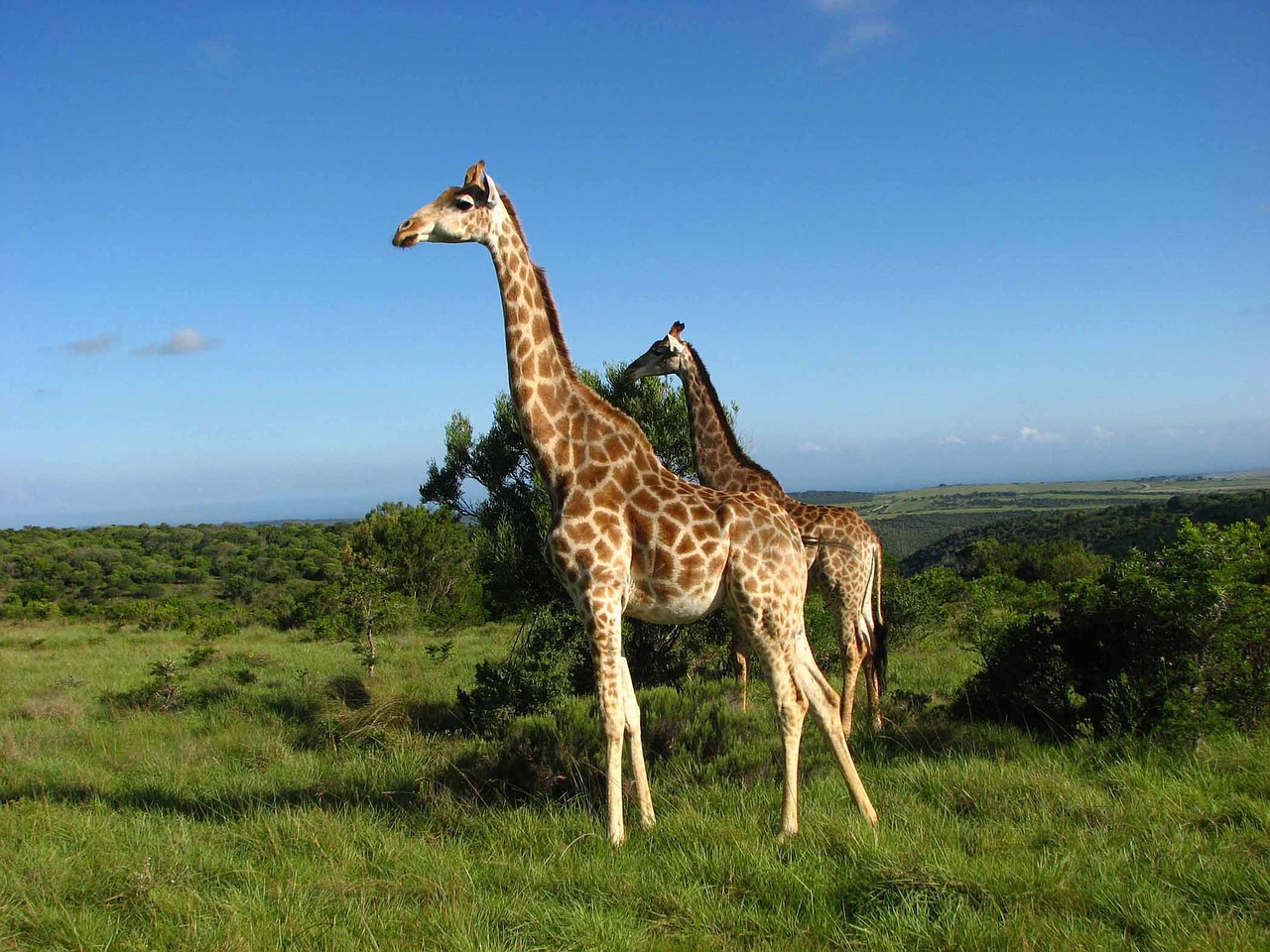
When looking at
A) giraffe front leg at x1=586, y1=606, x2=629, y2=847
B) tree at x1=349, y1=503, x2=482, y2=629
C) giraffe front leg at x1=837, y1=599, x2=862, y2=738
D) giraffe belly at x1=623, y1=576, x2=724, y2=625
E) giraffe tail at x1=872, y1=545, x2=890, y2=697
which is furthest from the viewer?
tree at x1=349, y1=503, x2=482, y2=629

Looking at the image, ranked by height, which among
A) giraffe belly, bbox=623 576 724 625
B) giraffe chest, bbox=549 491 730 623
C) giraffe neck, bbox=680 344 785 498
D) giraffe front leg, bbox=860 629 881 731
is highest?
giraffe neck, bbox=680 344 785 498

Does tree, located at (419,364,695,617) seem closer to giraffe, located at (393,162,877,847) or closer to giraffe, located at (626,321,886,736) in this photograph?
giraffe, located at (626,321,886,736)

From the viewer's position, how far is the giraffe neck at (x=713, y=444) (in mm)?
8727

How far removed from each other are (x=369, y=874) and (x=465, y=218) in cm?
A: 427

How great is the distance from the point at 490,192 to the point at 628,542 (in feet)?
8.82

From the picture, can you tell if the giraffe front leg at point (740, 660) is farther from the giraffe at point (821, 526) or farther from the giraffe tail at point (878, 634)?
the giraffe tail at point (878, 634)

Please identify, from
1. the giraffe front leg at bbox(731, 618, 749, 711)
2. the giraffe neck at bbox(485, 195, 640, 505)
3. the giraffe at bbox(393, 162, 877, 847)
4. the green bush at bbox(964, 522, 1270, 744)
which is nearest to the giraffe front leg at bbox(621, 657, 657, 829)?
the giraffe at bbox(393, 162, 877, 847)

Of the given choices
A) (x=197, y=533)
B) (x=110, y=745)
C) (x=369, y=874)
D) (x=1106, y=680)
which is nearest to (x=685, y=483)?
(x=369, y=874)

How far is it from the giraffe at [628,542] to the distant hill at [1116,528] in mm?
26169

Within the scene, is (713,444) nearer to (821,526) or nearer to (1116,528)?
(821,526)

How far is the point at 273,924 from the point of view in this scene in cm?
405

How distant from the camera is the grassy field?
386cm

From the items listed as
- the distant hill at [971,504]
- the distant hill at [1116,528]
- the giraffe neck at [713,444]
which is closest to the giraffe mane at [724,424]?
the giraffe neck at [713,444]

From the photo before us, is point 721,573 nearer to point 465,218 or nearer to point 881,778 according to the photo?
point 881,778
